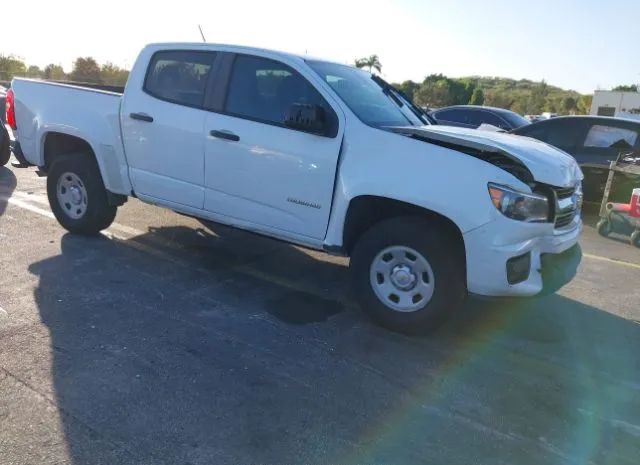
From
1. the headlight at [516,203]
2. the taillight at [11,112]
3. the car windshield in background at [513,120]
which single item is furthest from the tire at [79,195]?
the car windshield in background at [513,120]

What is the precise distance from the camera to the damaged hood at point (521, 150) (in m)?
3.91

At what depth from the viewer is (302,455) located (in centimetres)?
285

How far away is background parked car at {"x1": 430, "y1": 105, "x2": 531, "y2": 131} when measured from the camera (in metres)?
11.8

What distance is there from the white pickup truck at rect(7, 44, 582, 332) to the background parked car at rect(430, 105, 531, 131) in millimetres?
6979

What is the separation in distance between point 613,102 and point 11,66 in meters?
43.3

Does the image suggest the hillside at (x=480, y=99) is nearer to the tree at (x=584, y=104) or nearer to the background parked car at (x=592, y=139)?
the tree at (x=584, y=104)

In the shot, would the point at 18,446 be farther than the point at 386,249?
No

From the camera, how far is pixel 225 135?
479 centimetres

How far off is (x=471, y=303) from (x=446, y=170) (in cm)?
167

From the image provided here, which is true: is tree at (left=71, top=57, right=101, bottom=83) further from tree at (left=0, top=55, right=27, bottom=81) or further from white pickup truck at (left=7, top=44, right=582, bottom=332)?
white pickup truck at (left=7, top=44, right=582, bottom=332)

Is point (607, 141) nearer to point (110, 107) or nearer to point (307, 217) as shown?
point (307, 217)

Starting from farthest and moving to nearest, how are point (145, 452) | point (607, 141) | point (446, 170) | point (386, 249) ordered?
point (607, 141) → point (386, 249) → point (446, 170) → point (145, 452)

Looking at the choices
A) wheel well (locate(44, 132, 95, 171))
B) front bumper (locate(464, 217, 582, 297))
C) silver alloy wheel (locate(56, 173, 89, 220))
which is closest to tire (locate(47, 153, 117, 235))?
silver alloy wheel (locate(56, 173, 89, 220))

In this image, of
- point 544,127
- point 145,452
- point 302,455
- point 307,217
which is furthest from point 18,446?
point 544,127
